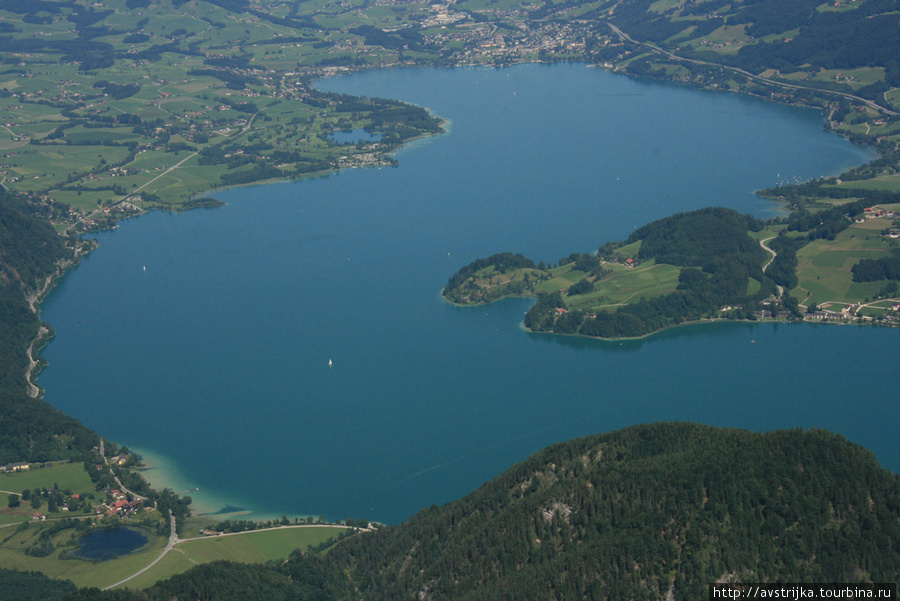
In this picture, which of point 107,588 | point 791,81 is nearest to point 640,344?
point 107,588

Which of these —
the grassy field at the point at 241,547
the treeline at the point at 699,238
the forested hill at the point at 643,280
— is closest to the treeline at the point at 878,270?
the forested hill at the point at 643,280

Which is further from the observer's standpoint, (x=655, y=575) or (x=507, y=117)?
(x=507, y=117)

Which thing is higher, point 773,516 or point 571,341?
point 773,516

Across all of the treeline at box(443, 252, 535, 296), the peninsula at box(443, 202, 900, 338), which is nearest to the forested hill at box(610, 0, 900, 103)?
the peninsula at box(443, 202, 900, 338)

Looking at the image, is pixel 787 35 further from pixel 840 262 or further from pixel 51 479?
pixel 51 479

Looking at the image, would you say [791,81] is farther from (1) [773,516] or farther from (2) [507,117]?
(1) [773,516]
